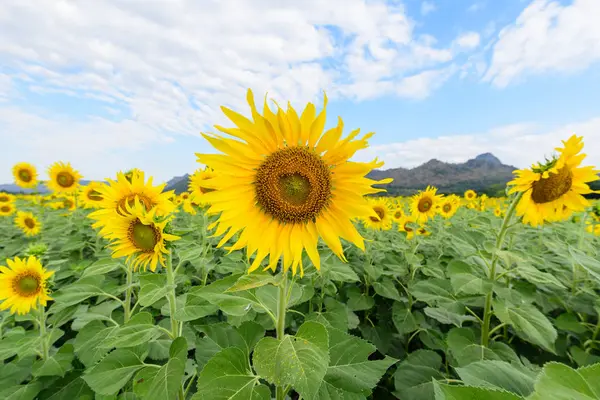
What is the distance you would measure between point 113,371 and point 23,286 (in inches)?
75.9

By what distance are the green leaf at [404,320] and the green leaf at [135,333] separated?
7.93 ft

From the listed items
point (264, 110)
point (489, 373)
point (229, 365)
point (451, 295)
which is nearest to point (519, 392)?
point (489, 373)

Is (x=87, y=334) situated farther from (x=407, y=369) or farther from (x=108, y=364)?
(x=407, y=369)

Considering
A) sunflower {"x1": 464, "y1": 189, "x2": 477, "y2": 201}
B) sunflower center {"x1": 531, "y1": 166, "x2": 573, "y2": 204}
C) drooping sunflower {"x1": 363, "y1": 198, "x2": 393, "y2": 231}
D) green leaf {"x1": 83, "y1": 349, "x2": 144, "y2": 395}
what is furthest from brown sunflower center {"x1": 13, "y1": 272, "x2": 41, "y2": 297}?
sunflower {"x1": 464, "y1": 189, "x2": 477, "y2": 201}

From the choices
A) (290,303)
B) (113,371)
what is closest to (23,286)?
(113,371)

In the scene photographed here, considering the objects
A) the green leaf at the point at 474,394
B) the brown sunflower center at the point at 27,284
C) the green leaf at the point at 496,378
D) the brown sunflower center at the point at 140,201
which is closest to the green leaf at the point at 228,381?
the green leaf at the point at 496,378

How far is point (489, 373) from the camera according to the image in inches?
46.0

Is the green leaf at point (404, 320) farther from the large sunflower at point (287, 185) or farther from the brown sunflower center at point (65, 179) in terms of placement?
the brown sunflower center at point (65, 179)

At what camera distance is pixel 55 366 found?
7.76ft

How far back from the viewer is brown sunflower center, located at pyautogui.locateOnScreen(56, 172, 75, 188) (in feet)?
24.7

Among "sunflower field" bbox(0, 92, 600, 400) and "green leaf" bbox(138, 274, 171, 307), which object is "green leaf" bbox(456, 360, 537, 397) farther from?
Result: "green leaf" bbox(138, 274, 171, 307)

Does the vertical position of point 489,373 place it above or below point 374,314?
above

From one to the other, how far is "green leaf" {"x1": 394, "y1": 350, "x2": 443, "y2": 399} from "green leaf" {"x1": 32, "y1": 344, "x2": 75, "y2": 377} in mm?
2648

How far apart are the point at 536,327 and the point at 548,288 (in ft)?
4.81
